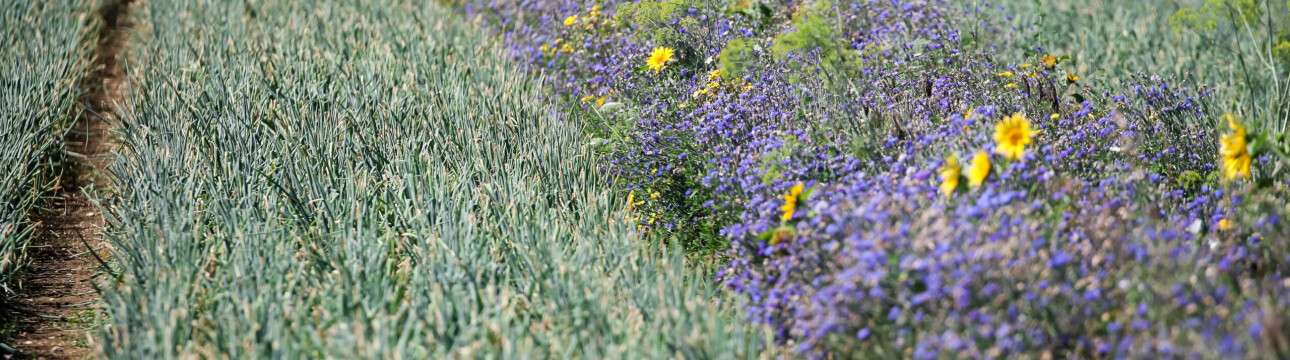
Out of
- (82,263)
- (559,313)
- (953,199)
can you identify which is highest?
(953,199)

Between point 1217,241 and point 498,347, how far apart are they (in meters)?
1.76

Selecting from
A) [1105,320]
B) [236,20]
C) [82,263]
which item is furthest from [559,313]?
[236,20]

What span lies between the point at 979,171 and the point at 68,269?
10.8 feet

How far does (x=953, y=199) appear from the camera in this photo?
242cm

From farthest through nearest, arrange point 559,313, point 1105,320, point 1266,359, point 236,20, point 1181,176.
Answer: point 236,20 < point 1181,176 < point 559,313 < point 1105,320 < point 1266,359

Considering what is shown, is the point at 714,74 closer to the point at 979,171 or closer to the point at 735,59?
the point at 735,59

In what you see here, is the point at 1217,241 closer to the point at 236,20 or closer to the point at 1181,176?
the point at 1181,176

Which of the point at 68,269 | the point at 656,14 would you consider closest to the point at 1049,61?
the point at 656,14

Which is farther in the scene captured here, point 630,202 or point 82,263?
point 82,263

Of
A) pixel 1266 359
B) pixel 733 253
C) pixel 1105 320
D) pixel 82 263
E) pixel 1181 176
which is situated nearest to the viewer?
pixel 1266 359

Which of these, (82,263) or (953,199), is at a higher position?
(953,199)

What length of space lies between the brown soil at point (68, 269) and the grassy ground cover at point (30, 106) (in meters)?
0.08

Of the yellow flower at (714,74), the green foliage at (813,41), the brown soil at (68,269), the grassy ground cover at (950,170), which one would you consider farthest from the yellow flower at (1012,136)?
the brown soil at (68,269)

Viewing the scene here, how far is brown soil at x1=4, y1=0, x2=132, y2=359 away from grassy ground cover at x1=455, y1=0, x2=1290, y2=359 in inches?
71.4
